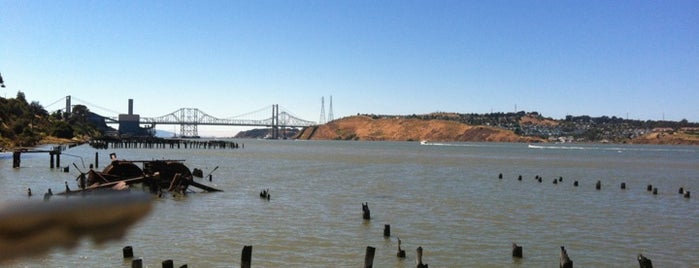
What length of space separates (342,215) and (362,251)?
722 centimetres

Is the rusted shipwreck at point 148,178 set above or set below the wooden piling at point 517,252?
above

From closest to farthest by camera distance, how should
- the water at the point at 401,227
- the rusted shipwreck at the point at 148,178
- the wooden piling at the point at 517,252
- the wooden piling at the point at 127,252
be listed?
the wooden piling at the point at 127,252
the water at the point at 401,227
the wooden piling at the point at 517,252
the rusted shipwreck at the point at 148,178

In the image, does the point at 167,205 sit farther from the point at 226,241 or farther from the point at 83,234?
the point at 226,241

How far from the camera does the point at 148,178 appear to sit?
32.0 meters

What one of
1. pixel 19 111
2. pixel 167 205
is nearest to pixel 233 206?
pixel 167 205

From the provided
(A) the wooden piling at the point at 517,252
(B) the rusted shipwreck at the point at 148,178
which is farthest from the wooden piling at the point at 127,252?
(B) the rusted shipwreck at the point at 148,178

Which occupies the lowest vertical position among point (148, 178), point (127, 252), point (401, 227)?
point (401, 227)

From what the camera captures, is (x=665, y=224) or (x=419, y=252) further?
(x=665, y=224)

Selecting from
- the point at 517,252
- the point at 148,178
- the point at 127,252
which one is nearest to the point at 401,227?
the point at 517,252

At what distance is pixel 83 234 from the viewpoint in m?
19.5

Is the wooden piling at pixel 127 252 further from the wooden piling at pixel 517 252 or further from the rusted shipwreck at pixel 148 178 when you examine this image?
the rusted shipwreck at pixel 148 178

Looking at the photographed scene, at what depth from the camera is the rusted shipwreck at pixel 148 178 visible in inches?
1224

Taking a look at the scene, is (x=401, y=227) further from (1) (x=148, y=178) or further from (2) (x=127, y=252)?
(1) (x=148, y=178)

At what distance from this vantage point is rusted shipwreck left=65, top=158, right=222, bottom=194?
31.1m
